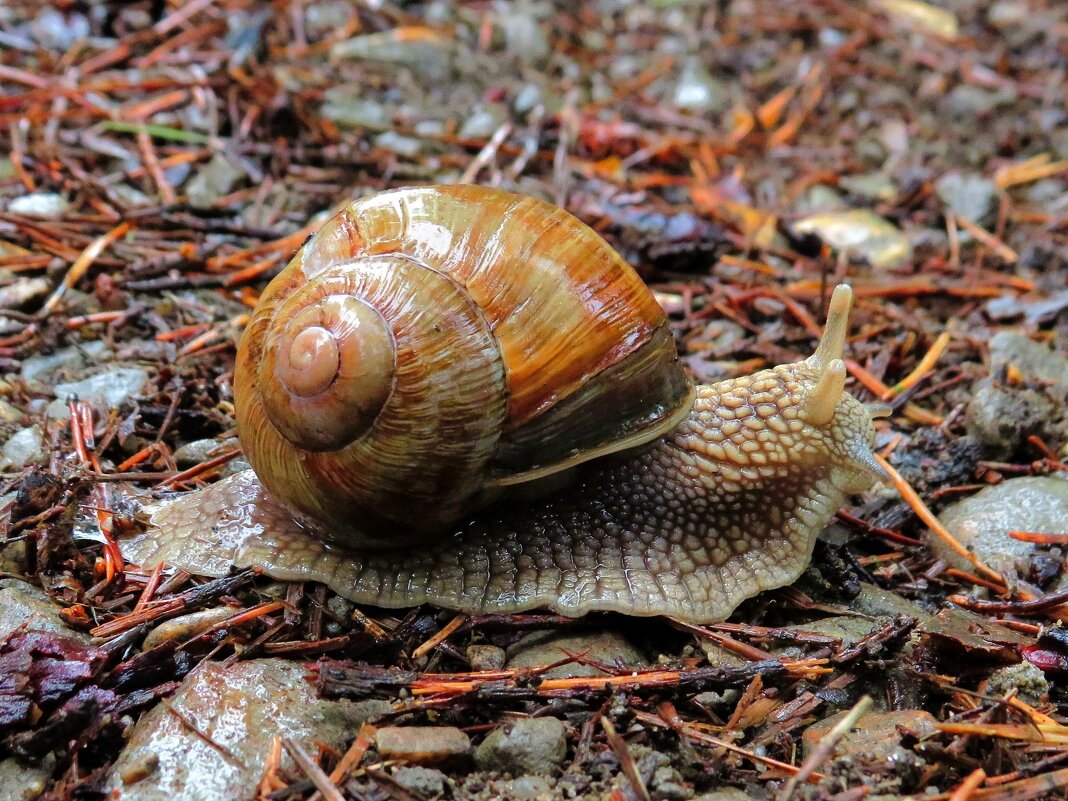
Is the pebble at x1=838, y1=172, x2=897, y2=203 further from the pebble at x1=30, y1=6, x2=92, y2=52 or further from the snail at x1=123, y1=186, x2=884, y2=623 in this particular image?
the pebble at x1=30, y1=6, x2=92, y2=52

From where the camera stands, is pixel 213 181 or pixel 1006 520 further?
pixel 213 181

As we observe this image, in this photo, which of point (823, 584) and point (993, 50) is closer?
point (823, 584)

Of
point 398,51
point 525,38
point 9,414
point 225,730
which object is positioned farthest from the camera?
point 525,38

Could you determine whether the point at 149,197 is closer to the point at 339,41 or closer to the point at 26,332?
the point at 26,332

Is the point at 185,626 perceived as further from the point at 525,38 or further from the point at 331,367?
the point at 525,38

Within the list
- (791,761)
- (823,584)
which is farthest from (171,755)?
(823,584)

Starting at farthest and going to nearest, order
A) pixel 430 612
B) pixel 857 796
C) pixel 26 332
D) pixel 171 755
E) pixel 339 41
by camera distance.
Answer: pixel 339 41
pixel 26 332
pixel 430 612
pixel 171 755
pixel 857 796

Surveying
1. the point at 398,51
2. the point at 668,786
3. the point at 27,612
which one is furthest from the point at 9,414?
the point at 398,51
